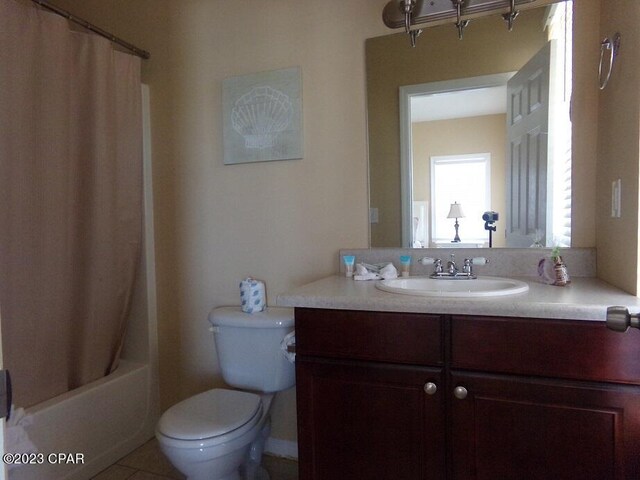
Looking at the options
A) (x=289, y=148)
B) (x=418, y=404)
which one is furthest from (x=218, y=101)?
(x=418, y=404)

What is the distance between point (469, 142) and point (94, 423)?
2021mm

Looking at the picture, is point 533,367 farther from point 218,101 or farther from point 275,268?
point 218,101

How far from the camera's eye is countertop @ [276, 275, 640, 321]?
40.2 inches

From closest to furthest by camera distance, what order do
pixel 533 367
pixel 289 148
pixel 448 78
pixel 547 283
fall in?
pixel 533 367 < pixel 547 283 < pixel 448 78 < pixel 289 148

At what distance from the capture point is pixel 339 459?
126 centimetres

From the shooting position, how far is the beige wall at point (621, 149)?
3.69 feet

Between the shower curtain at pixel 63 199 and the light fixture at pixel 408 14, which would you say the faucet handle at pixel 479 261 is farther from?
the shower curtain at pixel 63 199

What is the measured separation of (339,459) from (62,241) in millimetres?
1394

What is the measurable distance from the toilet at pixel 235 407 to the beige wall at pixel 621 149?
118 centimetres

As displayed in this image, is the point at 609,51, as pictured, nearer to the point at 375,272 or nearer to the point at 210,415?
the point at 375,272

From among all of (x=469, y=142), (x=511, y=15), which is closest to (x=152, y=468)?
(x=469, y=142)

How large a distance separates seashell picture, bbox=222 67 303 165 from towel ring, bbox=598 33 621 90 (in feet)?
3.80

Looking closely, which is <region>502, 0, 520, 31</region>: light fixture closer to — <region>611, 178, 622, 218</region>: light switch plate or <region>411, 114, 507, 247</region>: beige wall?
<region>411, 114, 507, 247</region>: beige wall

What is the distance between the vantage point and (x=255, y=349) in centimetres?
171
